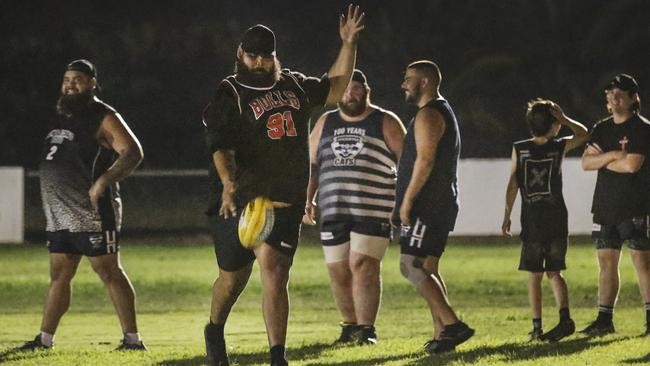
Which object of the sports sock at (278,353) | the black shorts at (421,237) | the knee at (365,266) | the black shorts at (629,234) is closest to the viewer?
the sports sock at (278,353)

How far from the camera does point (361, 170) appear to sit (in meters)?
10.1

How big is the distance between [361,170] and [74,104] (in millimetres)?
2154

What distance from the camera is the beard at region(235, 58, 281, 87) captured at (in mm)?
7508

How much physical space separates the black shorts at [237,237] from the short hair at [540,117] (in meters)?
2.83

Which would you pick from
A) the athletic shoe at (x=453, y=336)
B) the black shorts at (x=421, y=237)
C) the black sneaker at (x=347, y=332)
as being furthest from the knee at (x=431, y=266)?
the black sneaker at (x=347, y=332)

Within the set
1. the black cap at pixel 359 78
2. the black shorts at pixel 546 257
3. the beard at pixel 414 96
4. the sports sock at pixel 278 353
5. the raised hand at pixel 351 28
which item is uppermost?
the raised hand at pixel 351 28

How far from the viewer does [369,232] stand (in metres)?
10.1

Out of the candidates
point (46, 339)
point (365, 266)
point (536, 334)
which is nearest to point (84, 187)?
point (46, 339)

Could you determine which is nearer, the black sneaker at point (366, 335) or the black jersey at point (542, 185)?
the black sneaker at point (366, 335)

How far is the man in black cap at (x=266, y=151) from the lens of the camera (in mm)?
7434

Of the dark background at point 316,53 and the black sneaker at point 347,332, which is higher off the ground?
the dark background at point 316,53

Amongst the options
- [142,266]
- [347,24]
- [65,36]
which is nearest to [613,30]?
[65,36]

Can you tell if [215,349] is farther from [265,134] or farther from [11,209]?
[11,209]

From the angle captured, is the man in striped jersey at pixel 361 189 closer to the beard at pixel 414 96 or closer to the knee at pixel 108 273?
the beard at pixel 414 96
